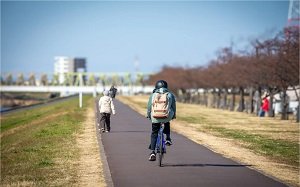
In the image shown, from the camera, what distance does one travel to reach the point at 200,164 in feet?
43.9

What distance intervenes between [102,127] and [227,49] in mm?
44412

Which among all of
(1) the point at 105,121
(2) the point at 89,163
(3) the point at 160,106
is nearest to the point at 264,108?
(1) the point at 105,121

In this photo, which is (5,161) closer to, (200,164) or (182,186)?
(200,164)

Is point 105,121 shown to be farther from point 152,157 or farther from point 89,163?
point 152,157

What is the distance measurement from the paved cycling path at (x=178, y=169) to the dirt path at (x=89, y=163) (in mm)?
279

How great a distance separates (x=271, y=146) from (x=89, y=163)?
7.50m

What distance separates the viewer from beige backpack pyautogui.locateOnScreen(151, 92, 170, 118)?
42.3ft

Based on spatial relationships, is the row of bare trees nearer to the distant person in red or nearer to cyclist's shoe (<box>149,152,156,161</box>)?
the distant person in red

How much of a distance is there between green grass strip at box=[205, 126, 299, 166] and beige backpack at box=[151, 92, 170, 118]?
4178 mm

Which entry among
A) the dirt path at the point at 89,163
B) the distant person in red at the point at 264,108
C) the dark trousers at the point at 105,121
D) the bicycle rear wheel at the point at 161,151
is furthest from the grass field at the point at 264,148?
the distant person in red at the point at 264,108

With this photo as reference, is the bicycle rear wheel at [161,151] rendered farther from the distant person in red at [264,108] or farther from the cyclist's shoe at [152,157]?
the distant person in red at [264,108]

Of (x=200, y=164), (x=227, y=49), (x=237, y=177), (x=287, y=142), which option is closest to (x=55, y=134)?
(x=287, y=142)

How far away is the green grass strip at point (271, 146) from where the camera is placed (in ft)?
54.2

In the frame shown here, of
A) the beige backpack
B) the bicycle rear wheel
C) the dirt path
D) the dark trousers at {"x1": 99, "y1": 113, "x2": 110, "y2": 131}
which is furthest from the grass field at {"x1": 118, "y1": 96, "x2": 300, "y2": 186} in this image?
the dirt path
